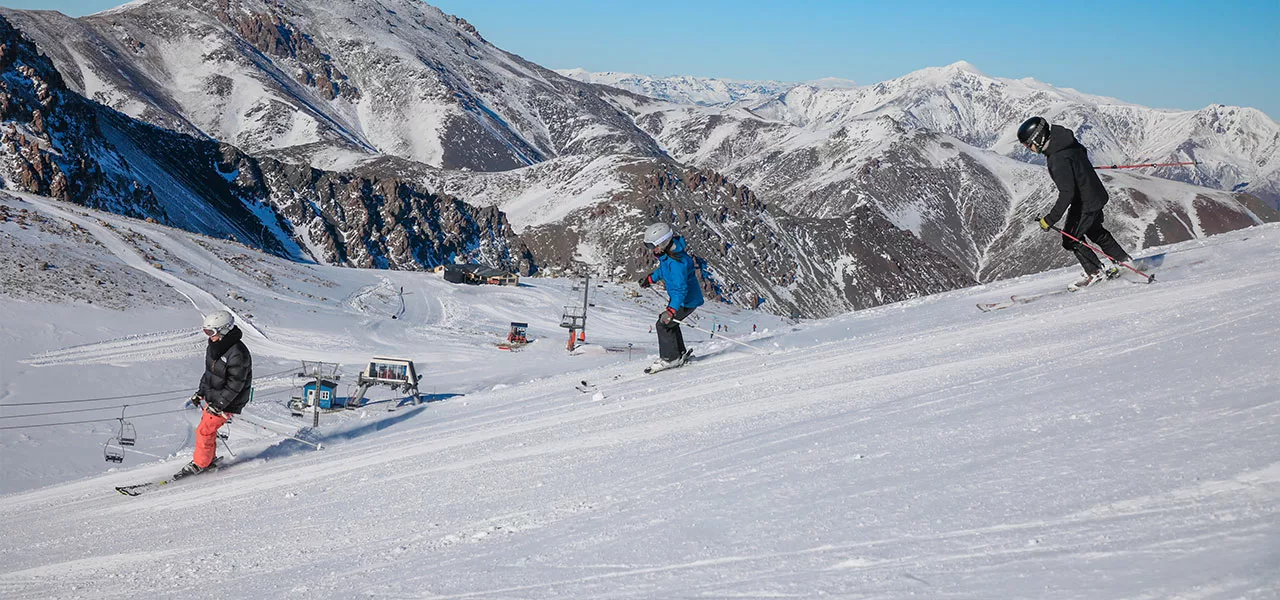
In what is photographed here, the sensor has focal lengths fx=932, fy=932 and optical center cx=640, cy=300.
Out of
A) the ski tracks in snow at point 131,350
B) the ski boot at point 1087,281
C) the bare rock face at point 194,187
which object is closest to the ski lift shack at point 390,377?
the ski tracks in snow at point 131,350

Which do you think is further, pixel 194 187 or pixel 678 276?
pixel 194 187

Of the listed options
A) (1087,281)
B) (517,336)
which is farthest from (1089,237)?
(517,336)

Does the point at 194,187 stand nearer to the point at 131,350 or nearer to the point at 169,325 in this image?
the point at 169,325

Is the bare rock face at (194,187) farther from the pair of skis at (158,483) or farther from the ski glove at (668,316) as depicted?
the ski glove at (668,316)

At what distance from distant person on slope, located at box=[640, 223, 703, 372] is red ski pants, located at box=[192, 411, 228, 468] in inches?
248

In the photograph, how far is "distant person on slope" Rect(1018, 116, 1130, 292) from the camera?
13836 millimetres

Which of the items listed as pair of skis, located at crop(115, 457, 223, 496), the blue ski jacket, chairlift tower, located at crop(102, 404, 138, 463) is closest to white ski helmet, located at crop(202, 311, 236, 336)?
pair of skis, located at crop(115, 457, 223, 496)

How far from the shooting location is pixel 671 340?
14.9 meters

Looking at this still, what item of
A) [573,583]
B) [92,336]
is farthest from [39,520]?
[92,336]

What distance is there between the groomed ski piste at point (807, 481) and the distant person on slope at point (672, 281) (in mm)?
488

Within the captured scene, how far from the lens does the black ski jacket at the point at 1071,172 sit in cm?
1380

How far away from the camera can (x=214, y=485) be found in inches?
442

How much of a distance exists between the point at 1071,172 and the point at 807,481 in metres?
9.51

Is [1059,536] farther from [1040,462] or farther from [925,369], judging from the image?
[925,369]
